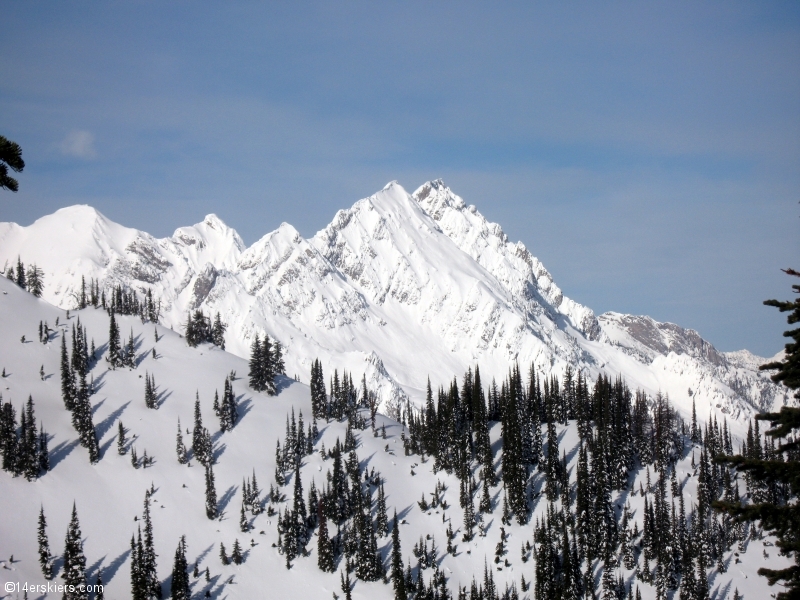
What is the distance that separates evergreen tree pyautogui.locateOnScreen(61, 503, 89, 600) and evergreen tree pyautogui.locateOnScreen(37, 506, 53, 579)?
11.1 feet

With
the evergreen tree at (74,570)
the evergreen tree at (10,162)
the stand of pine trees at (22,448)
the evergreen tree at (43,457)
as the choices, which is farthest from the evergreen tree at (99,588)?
the evergreen tree at (10,162)

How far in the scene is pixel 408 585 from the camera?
165375 mm

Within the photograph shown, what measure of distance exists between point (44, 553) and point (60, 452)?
131 feet

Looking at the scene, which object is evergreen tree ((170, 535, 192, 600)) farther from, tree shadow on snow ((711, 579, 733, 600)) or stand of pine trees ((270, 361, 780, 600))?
tree shadow on snow ((711, 579, 733, 600))

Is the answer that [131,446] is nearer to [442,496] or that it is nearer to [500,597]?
[442,496]

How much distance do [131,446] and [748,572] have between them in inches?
5704

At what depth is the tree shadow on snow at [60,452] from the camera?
18738cm

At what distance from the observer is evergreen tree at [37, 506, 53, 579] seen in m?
153

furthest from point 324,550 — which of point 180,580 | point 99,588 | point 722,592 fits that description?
point 722,592

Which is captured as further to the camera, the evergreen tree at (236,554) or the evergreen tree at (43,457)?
the evergreen tree at (43,457)

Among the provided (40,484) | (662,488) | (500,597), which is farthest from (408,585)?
(40,484)

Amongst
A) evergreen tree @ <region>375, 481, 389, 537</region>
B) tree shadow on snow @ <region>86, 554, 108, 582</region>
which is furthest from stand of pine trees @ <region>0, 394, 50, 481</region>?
evergreen tree @ <region>375, 481, 389, 537</region>

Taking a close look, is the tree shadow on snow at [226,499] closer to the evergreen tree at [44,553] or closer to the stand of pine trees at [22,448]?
the evergreen tree at [44,553]

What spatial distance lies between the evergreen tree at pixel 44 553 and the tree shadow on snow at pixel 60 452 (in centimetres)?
2762
